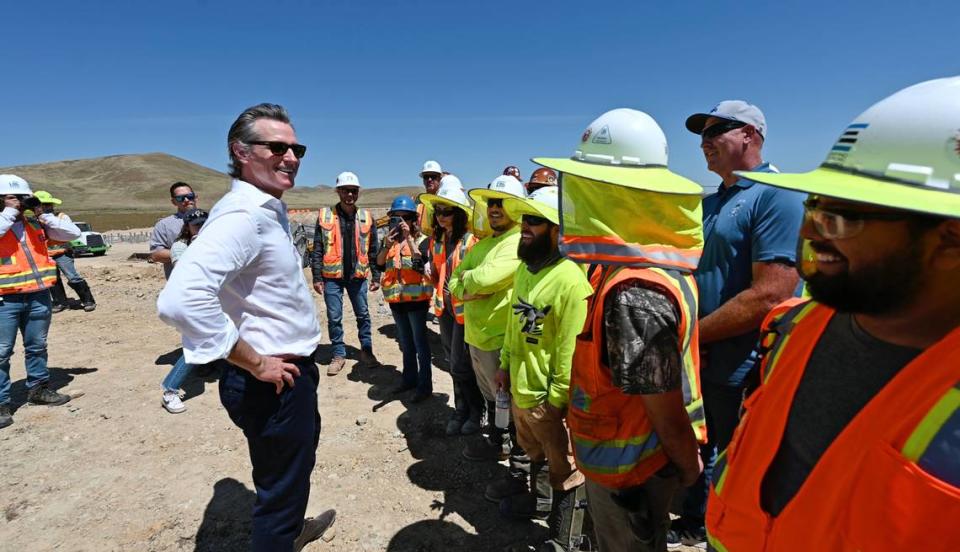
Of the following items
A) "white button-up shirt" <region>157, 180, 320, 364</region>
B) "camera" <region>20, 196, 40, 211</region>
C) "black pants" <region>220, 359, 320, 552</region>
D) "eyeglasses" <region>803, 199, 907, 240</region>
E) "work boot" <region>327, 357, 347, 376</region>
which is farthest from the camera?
"work boot" <region>327, 357, 347, 376</region>

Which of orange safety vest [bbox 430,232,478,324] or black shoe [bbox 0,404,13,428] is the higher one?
orange safety vest [bbox 430,232,478,324]

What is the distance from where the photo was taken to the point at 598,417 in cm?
177

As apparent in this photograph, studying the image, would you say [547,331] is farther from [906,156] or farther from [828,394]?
[906,156]

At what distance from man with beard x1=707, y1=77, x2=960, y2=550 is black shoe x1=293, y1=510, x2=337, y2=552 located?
2666mm

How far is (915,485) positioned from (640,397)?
92cm

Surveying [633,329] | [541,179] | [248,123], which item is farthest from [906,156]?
[541,179]

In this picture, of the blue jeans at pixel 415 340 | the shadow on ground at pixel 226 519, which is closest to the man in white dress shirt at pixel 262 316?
the shadow on ground at pixel 226 519

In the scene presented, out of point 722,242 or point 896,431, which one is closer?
point 896,431

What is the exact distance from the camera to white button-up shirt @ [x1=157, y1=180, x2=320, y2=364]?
184 centimetres

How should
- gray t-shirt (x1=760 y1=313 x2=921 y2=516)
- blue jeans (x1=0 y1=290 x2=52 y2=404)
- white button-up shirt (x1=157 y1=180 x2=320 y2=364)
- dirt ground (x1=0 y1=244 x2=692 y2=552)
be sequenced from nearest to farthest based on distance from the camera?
gray t-shirt (x1=760 y1=313 x2=921 y2=516)
white button-up shirt (x1=157 y1=180 x2=320 y2=364)
dirt ground (x1=0 y1=244 x2=692 y2=552)
blue jeans (x1=0 y1=290 x2=52 y2=404)

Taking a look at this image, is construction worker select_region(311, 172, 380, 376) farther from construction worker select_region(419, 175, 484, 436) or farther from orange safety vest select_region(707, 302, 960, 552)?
orange safety vest select_region(707, 302, 960, 552)

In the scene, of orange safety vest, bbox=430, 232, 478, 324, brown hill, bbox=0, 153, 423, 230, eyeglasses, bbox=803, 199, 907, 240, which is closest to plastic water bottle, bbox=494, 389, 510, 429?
orange safety vest, bbox=430, 232, 478, 324

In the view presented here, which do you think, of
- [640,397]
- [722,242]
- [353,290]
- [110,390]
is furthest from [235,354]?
[110,390]

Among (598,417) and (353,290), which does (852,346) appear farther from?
(353,290)
